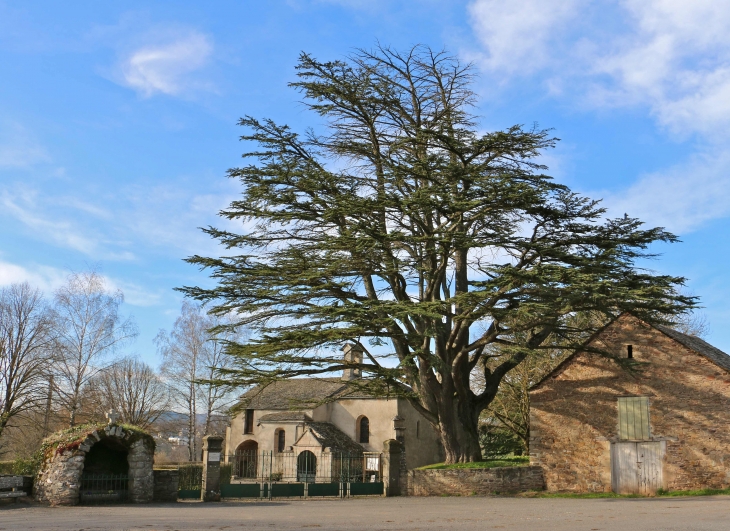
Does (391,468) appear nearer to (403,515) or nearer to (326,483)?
(326,483)

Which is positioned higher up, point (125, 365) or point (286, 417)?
point (125, 365)

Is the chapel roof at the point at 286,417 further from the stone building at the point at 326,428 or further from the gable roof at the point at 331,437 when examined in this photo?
the gable roof at the point at 331,437

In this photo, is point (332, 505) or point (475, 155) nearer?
point (332, 505)

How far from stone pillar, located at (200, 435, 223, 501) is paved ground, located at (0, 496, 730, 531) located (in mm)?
925

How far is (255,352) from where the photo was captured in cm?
2161

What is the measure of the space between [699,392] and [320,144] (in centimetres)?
1517

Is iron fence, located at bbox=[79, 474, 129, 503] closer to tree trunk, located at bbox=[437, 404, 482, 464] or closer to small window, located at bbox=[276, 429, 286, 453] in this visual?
tree trunk, located at bbox=[437, 404, 482, 464]

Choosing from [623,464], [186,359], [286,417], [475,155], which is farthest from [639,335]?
[186,359]

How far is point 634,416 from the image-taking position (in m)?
22.8

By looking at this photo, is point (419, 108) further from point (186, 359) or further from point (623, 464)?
point (186, 359)

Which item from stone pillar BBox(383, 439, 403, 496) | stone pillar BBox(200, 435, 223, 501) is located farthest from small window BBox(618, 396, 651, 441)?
stone pillar BBox(200, 435, 223, 501)

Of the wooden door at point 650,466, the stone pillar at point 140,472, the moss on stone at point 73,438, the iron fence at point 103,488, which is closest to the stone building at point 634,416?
the wooden door at point 650,466

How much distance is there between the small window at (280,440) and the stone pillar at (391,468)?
19.9 metres

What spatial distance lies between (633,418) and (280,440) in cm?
2452
